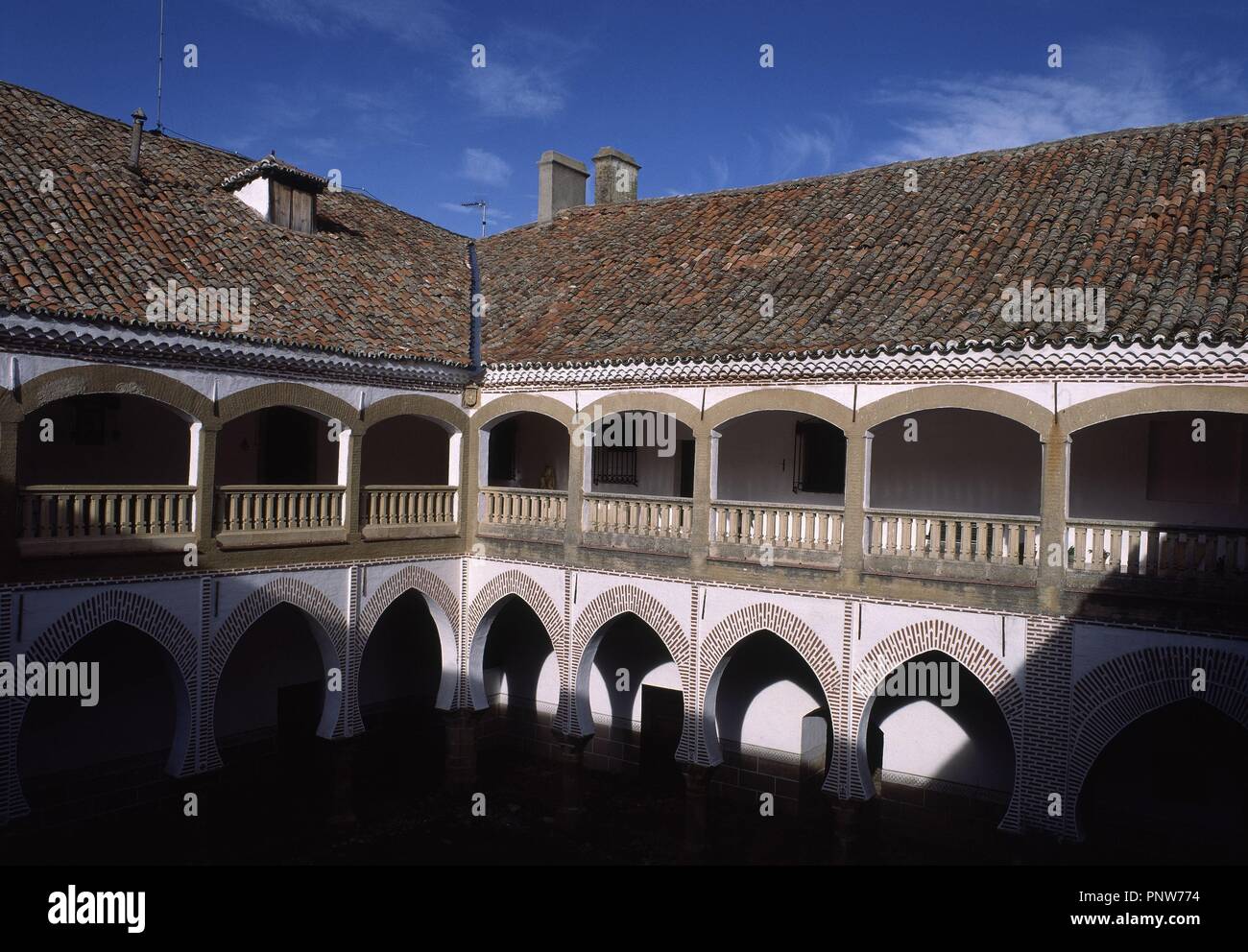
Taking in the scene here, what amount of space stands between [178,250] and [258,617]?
5.06m

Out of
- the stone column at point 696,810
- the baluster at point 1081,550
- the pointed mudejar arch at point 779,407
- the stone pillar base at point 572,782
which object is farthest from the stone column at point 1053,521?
the stone pillar base at point 572,782

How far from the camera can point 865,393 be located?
1234 cm

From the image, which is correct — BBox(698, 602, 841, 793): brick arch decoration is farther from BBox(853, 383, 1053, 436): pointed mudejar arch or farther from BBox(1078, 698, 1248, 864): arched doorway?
BBox(1078, 698, 1248, 864): arched doorway

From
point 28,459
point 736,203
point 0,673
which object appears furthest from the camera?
point 736,203

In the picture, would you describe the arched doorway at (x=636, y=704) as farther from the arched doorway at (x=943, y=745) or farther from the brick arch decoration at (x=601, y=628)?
the arched doorway at (x=943, y=745)

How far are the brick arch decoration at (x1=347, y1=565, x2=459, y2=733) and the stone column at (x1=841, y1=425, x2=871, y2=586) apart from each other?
6.52 meters

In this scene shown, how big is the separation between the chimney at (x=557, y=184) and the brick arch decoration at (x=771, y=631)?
11248mm

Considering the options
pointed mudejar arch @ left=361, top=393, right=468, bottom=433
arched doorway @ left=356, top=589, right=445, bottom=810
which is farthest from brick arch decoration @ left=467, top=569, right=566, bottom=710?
pointed mudejar arch @ left=361, top=393, right=468, bottom=433

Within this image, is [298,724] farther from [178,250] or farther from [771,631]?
[771,631]

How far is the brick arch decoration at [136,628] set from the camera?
10.9 meters

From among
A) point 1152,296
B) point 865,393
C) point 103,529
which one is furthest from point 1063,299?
point 103,529

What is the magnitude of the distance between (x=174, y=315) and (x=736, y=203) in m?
9.99

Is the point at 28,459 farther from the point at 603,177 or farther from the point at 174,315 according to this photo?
the point at 603,177

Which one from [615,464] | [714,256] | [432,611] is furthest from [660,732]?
[714,256]
